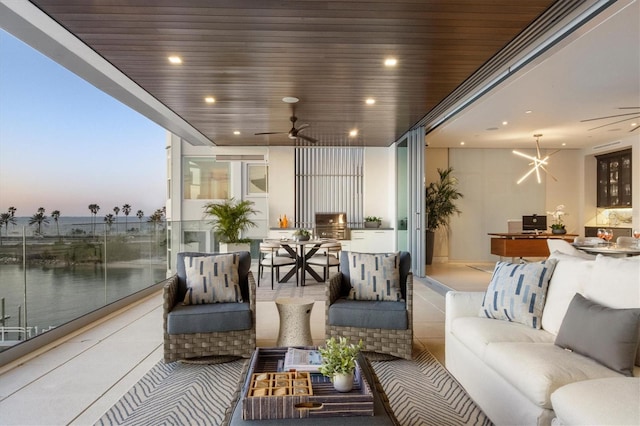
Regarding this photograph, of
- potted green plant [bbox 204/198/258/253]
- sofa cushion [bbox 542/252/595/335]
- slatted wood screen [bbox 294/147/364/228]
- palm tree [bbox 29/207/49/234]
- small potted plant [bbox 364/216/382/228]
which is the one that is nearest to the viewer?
sofa cushion [bbox 542/252/595/335]

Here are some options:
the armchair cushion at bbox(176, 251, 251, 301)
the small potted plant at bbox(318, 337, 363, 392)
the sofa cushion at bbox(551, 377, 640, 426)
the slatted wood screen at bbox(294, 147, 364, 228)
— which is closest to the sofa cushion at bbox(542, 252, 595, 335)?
the sofa cushion at bbox(551, 377, 640, 426)

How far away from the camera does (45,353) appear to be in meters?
3.22

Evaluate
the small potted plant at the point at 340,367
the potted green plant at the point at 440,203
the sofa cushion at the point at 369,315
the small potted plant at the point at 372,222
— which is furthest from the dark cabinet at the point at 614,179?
the small potted plant at the point at 340,367

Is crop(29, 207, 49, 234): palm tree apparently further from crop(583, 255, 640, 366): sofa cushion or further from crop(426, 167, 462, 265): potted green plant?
crop(426, 167, 462, 265): potted green plant

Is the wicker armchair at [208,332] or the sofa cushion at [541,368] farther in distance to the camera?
the wicker armchair at [208,332]

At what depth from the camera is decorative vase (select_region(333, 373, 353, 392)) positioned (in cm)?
161

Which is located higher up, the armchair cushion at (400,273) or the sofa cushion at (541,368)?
the armchair cushion at (400,273)

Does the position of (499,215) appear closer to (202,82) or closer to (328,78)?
(328,78)

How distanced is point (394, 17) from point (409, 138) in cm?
435

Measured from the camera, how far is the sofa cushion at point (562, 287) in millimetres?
2293

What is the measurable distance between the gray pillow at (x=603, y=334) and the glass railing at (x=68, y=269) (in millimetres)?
3950

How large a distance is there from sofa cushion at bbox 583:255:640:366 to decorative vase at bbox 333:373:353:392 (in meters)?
1.41

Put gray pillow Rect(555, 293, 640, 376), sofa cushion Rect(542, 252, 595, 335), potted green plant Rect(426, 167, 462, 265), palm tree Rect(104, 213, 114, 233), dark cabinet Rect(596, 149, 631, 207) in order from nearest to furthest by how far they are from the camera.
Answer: gray pillow Rect(555, 293, 640, 376)
sofa cushion Rect(542, 252, 595, 335)
palm tree Rect(104, 213, 114, 233)
dark cabinet Rect(596, 149, 631, 207)
potted green plant Rect(426, 167, 462, 265)

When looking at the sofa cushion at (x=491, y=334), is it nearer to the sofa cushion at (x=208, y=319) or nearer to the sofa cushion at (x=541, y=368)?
the sofa cushion at (x=541, y=368)
